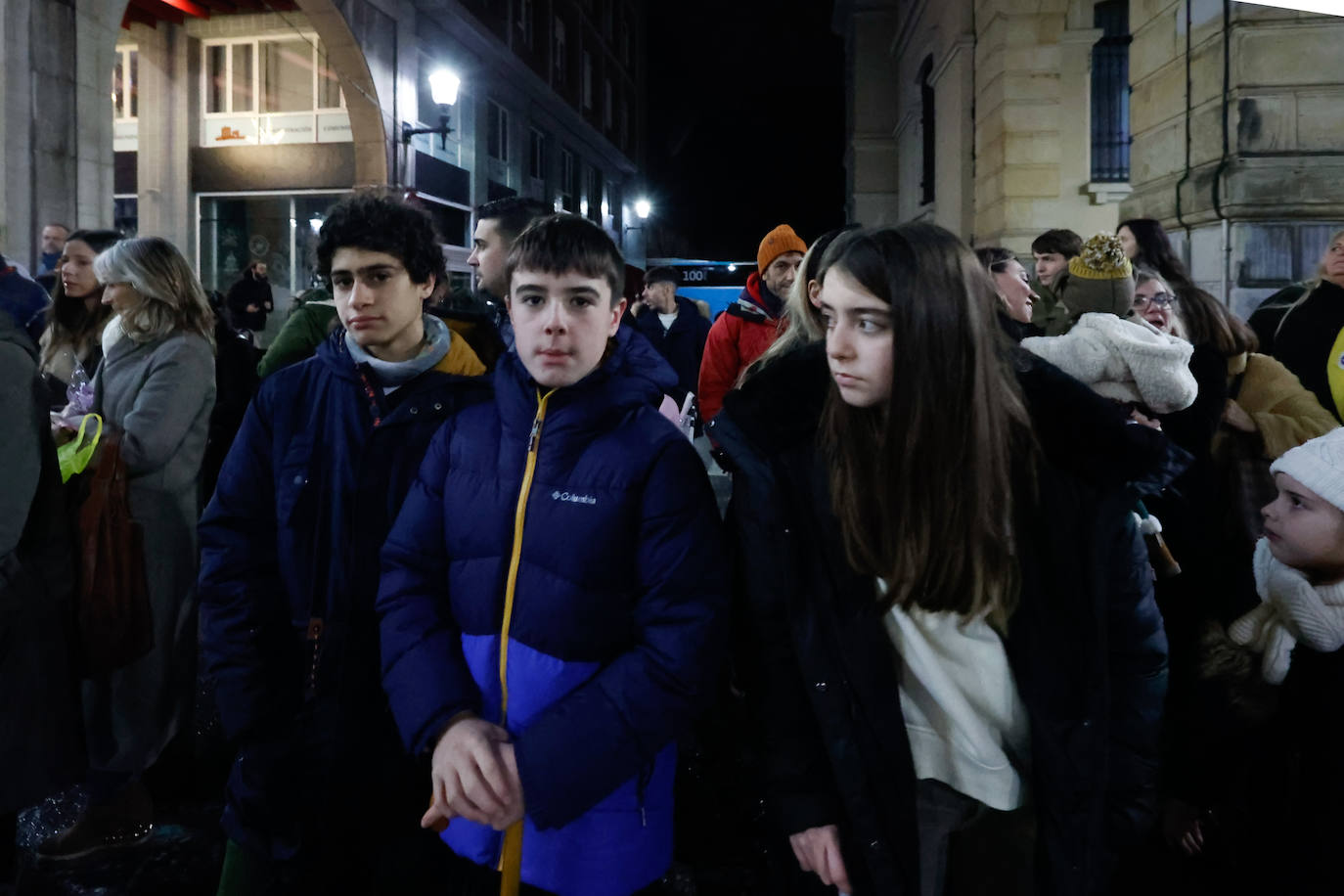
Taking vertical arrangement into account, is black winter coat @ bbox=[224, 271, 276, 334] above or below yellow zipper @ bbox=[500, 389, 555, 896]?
above

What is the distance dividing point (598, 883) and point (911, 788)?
648 mm

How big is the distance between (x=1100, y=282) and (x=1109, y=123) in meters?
12.2

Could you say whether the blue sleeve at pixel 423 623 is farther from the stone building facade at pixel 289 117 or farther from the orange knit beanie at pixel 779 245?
the stone building facade at pixel 289 117

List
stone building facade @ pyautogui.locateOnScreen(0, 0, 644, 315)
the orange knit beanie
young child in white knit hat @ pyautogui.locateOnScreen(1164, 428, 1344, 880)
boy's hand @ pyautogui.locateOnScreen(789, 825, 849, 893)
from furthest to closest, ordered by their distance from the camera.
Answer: stone building facade @ pyautogui.locateOnScreen(0, 0, 644, 315)
the orange knit beanie
young child in white knit hat @ pyautogui.locateOnScreen(1164, 428, 1344, 880)
boy's hand @ pyautogui.locateOnScreen(789, 825, 849, 893)

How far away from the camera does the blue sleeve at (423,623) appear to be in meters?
1.81

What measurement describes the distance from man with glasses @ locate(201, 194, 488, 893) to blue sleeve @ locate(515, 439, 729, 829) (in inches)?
24.1

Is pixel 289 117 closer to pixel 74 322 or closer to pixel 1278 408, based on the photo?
pixel 74 322

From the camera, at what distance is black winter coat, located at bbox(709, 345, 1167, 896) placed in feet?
5.78

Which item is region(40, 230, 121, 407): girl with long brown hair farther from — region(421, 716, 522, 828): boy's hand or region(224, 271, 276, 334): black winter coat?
region(224, 271, 276, 334): black winter coat

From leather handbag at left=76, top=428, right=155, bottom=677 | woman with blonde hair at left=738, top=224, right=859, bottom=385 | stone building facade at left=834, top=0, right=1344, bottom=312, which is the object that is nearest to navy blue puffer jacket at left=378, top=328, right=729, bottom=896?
woman with blonde hair at left=738, top=224, right=859, bottom=385

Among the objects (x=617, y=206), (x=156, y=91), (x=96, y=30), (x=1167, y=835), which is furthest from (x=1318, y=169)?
(x=617, y=206)

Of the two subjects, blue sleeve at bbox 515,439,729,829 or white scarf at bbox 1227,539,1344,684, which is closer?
blue sleeve at bbox 515,439,729,829

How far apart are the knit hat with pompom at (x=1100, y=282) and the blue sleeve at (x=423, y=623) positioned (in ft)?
7.20

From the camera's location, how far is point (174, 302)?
11.4 ft
